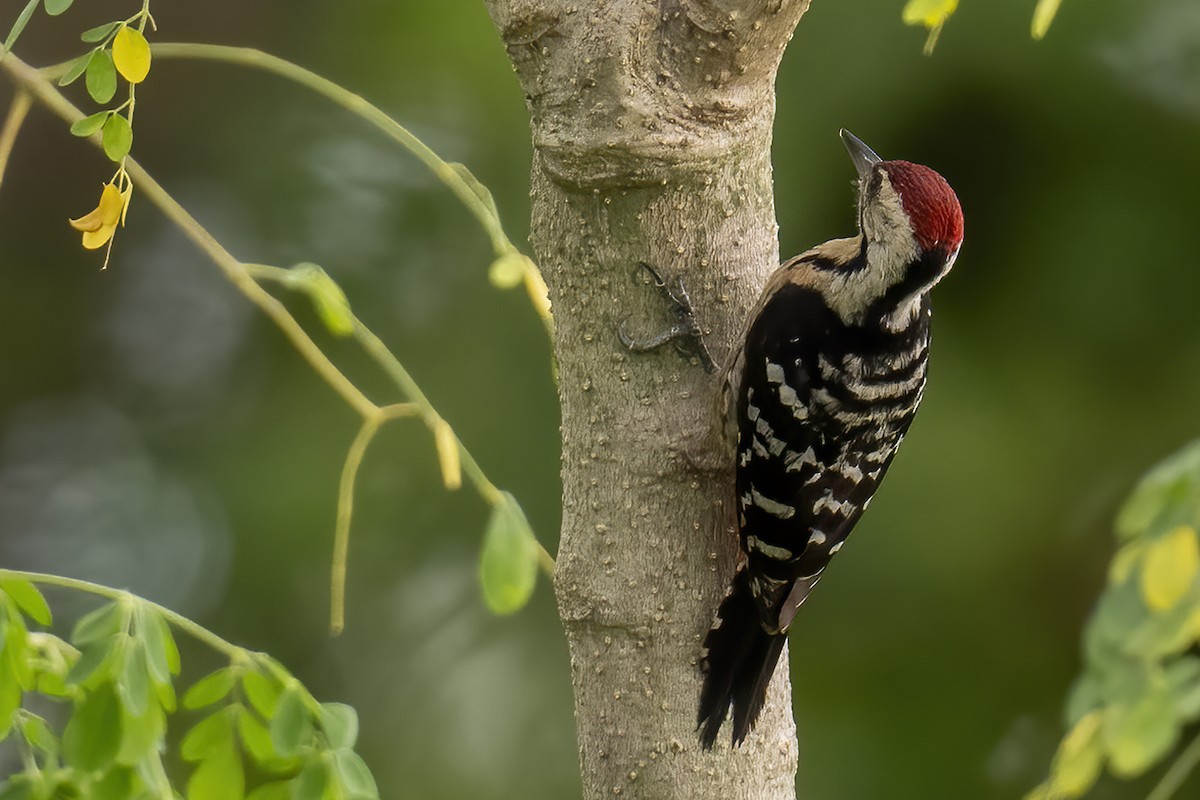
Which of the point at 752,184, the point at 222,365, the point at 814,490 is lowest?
the point at 222,365

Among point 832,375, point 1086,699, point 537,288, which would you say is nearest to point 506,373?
point 832,375

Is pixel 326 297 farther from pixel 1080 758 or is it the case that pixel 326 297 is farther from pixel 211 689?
pixel 1080 758

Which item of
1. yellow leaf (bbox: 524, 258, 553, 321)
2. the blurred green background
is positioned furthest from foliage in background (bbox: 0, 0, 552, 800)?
the blurred green background

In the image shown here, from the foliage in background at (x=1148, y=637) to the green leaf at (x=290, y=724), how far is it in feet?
1.88

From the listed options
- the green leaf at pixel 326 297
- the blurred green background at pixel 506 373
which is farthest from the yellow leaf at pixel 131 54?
the blurred green background at pixel 506 373

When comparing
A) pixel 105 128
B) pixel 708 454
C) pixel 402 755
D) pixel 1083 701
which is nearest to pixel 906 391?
pixel 708 454

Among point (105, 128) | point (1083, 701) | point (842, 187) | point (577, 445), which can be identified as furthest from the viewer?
point (842, 187)

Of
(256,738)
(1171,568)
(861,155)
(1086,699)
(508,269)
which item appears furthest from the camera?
(861,155)

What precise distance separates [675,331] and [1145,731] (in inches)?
28.6

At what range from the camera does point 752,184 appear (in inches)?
57.1

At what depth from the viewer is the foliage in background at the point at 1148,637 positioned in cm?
80

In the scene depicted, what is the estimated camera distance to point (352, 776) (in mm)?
1081

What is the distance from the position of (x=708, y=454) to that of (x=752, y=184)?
0.98 ft

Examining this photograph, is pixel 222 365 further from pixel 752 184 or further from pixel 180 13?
pixel 752 184
